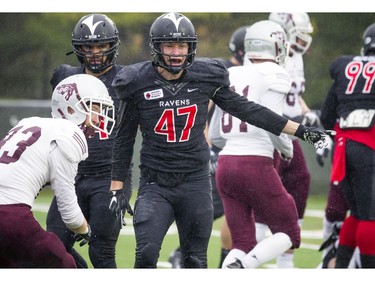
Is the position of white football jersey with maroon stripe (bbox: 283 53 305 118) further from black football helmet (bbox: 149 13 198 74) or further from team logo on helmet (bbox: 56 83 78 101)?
team logo on helmet (bbox: 56 83 78 101)

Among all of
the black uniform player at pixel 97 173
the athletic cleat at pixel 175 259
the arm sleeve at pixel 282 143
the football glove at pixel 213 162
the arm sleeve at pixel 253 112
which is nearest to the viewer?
the arm sleeve at pixel 253 112

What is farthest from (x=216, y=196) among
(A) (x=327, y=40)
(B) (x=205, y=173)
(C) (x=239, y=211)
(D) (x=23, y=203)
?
(A) (x=327, y=40)

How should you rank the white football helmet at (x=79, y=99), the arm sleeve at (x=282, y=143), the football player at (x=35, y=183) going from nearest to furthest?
the football player at (x=35, y=183), the white football helmet at (x=79, y=99), the arm sleeve at (x=282, y=143)

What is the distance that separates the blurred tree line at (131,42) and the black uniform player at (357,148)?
4.82m

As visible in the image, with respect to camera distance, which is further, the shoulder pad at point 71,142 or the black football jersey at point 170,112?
the black football jersey at point 170,112

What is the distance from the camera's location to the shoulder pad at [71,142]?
4180 mm

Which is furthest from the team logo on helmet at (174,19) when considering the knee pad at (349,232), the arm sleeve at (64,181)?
the knee pad at (349,232)

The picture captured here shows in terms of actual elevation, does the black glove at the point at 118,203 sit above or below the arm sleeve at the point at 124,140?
below

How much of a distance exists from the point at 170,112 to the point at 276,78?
961 mm

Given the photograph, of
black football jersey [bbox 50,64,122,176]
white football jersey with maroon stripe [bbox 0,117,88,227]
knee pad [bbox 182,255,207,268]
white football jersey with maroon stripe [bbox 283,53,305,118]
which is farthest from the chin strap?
white football jersey with maroon stripe [bbox 283,53,305,118]

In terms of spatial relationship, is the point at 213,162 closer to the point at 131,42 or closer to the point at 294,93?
the point at 294,93

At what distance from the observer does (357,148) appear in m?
5.77

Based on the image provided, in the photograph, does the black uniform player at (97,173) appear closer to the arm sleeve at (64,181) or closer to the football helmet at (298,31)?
the arm sleeve at (64,181)

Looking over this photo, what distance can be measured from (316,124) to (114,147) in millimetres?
2423
